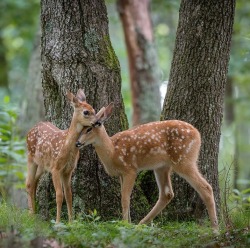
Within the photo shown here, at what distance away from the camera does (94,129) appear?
818 centimetres

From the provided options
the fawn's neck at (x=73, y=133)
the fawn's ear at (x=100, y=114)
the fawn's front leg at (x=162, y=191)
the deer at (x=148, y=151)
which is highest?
the fawn's ear at (x=100, y=114)

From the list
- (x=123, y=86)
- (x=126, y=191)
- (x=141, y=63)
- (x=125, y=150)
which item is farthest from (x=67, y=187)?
(x=123, y=86)

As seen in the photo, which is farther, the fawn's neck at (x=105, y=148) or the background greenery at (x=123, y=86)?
the background greenery at (x=123, y=86)

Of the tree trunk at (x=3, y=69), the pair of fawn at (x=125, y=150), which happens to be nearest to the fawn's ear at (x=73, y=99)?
the pair of fawn at (x=125, y=150)

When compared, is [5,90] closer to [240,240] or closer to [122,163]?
[122,163]

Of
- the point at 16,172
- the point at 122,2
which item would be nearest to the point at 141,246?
the point at 16,172

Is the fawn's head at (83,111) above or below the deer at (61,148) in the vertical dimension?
above

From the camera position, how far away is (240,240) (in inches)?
258

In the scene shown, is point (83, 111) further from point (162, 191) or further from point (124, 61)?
point (124, 61)

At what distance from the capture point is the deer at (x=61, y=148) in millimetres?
8070

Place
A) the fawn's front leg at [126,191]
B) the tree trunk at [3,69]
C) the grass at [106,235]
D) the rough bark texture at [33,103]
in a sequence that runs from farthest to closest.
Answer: the tree trunk at [3,69] → the rough bark texture at [33,103] → the fawn's front leg at [126,191] → the grass at [106,235]

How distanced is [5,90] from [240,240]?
13711 millimetres

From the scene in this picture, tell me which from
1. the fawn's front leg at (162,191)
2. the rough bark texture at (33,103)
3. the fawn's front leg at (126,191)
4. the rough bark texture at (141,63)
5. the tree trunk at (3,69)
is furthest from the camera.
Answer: the tree trunk at (3,69)

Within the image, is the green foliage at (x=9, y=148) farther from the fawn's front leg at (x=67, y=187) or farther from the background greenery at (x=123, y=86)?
the fawn's front leg at (x=67, y=187)
